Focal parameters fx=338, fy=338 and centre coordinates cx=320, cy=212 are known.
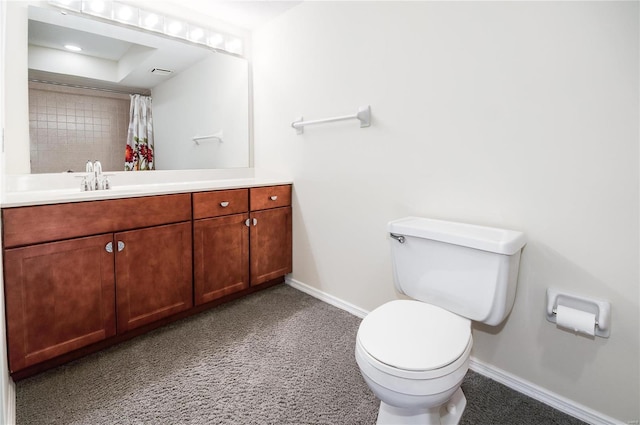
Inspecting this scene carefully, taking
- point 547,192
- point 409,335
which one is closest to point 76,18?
point 409,335

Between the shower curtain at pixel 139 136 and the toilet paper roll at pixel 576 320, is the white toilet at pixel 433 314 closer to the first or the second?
the toilet paper roll at pixel 576 320

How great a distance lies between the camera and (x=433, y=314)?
4.10 ft

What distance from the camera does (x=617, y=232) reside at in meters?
1.19

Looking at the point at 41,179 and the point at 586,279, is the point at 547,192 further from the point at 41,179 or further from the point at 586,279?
the point at 41,179

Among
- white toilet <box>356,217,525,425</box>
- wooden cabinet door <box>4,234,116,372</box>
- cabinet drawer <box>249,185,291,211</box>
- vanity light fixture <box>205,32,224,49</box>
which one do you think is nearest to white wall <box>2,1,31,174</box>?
wooden cabinet door <box>4,234,116,372</box>

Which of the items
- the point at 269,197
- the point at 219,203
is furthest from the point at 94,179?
the point at 269,197

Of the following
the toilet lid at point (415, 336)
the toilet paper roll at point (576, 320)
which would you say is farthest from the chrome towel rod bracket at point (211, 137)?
the toilet paper roll at point (576, 320)

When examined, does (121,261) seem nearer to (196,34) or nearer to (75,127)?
(75,127)

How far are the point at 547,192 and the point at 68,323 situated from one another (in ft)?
7.04

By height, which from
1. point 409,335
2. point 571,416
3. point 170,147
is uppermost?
point 170,147

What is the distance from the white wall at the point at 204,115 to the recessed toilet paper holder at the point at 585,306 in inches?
86.9

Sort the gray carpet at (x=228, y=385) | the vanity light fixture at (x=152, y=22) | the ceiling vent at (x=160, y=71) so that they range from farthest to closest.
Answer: the ceiling vent at (x=160, y=71)
the vanity light fixture at (x=152, y=22)
the gray carpet at (x=228, y=385)

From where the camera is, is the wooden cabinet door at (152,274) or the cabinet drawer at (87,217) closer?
the cabinet drawer at (87,217)

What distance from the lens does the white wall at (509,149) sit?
1191 mm
